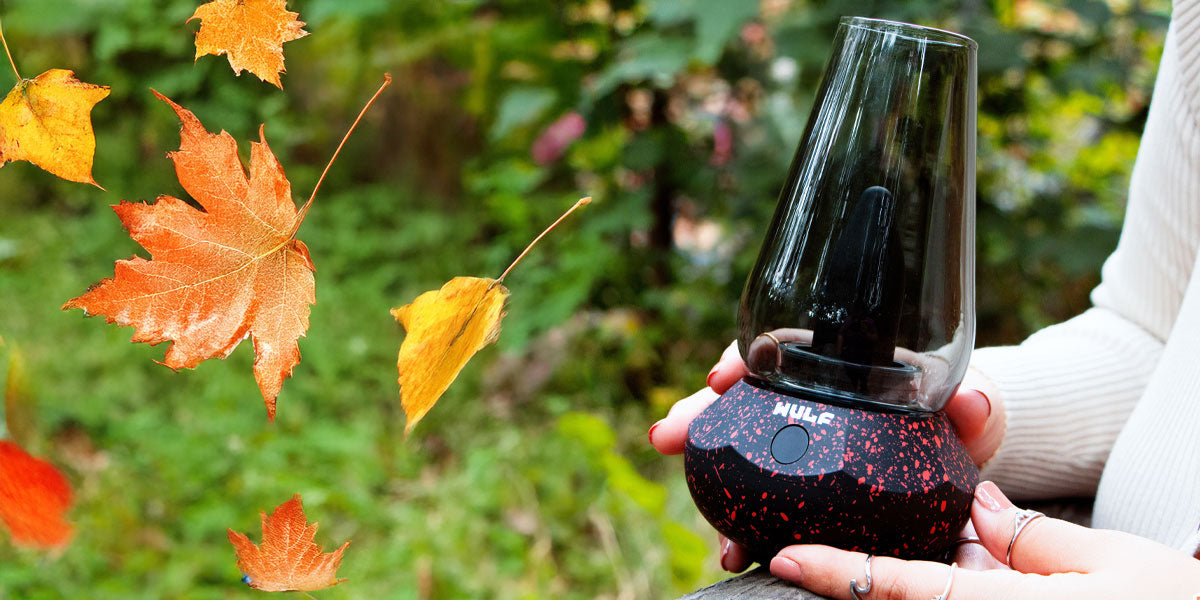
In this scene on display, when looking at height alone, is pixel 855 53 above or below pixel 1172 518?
above

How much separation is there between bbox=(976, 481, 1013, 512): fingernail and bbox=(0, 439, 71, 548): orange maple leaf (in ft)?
1.71

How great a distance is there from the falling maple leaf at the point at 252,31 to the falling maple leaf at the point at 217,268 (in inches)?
1.4

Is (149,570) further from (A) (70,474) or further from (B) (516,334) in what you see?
(B) (516,334)

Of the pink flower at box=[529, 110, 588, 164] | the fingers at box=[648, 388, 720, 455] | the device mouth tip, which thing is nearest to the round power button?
the fingers at box=[648, 388, 720, 455]

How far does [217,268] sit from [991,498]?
42cm

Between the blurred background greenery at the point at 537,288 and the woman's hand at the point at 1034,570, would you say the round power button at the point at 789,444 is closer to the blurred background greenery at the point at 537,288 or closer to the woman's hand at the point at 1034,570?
the woman's hand at the point at 1034,570

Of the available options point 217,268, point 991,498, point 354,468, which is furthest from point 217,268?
point 354,468

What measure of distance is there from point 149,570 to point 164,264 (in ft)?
4.49

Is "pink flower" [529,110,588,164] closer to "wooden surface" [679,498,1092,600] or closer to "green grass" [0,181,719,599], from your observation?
"green grass" [0,181,719,599]

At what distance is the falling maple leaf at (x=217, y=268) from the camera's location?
1.32 feet

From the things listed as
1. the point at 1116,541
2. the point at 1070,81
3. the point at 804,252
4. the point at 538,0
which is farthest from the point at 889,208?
the point at 538,0

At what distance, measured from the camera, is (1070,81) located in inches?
68.4

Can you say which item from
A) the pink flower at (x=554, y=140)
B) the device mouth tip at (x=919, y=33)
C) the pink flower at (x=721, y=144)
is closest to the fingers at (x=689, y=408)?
the device mouth tip at (x=919, y=33)

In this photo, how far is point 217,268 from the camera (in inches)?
16.8
